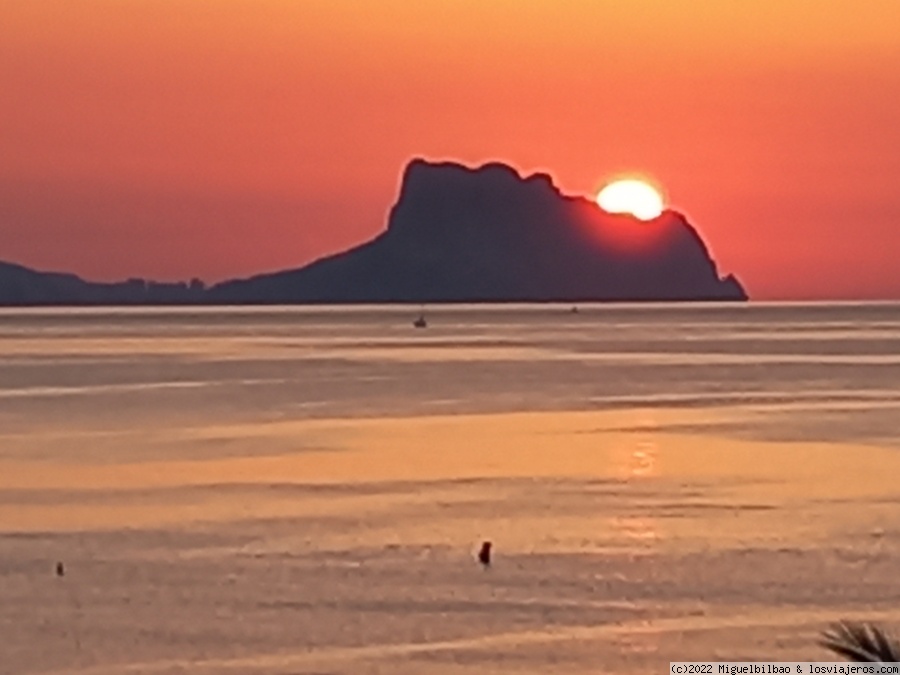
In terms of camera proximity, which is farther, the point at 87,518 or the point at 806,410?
the point at 806,410

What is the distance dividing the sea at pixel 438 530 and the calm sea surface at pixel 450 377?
54cm

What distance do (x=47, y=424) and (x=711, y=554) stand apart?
33463 millimetres

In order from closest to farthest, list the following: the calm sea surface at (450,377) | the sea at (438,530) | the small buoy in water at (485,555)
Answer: the sea at (438,530) < the small buoy in water at (485,555) < the calm sea surface at (450,377)

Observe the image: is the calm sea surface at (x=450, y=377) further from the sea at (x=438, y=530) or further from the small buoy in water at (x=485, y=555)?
the small buoy in water at (x=485, y=555)

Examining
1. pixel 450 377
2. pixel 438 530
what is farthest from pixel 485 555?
pixel 450 377

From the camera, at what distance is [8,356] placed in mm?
122562

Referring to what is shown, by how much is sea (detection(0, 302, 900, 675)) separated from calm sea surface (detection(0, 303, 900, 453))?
54 cm

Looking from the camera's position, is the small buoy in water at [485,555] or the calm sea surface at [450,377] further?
the calm sea surface at [450,377]

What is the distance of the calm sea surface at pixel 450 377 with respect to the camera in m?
62.2

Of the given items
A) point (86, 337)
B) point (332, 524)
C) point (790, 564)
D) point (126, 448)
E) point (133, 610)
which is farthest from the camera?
point (86, 337)

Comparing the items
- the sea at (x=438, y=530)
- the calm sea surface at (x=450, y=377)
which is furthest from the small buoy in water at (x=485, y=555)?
the calm sea surface at (x=450, y=377)

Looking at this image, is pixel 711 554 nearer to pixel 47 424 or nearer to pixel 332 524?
pixel 332 524

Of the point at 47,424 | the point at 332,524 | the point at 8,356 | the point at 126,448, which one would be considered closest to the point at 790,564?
the point at 332,524

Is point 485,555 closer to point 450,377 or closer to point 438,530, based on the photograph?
point 438,530
